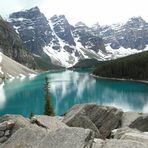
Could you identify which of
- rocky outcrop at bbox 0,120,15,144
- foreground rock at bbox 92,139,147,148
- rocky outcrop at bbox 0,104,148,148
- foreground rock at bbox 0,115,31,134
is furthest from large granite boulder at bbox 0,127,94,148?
foreground rock at bbox 0,115,31,134

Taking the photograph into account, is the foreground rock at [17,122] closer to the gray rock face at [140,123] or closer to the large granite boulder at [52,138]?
the large granite boulder at [52,138]

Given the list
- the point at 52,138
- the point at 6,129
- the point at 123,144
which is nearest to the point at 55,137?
the point at 52,138

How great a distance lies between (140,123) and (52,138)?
17.7 meters

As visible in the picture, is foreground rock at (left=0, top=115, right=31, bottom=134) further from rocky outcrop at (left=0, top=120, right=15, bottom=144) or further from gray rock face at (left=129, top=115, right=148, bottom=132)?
gray rock face at (left=129, top=115, right=148, bottom=132)

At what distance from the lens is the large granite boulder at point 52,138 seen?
56.5 ft

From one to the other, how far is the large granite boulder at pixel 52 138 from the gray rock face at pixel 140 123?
16.1 meters

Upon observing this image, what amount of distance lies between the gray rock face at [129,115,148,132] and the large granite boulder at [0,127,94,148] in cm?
1609

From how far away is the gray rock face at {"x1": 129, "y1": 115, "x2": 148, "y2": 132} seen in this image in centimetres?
3353

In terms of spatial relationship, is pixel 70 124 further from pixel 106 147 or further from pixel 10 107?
pixel 10 107

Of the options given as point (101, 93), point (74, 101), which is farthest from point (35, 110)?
point (101, 93)

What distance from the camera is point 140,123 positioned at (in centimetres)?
3422

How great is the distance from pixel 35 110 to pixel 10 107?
1428 centimetres

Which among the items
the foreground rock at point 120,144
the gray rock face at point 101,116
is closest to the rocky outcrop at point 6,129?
the foreground rock at point 120,144

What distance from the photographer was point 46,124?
2522cm
